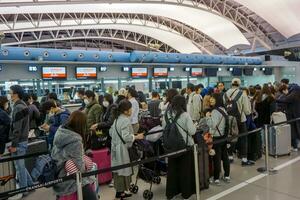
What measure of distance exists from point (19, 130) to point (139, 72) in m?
7.34

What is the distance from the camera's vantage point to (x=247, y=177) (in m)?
5.32

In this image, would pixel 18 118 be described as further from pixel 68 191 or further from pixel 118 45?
pixel 118 45

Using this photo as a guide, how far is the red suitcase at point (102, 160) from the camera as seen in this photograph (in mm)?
5117

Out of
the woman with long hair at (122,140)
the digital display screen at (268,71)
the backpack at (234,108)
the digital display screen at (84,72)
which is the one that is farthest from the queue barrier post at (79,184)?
the digital display screen at (268,71)

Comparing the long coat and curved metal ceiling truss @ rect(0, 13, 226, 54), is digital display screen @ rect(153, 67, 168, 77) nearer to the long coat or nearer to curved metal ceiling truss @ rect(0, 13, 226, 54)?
the long coat

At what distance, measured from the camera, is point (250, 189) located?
4727 millimetres

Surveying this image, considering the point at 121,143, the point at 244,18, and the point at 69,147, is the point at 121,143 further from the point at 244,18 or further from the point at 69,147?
the point at 244,18

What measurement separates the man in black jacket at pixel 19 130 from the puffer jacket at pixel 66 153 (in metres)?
1.88

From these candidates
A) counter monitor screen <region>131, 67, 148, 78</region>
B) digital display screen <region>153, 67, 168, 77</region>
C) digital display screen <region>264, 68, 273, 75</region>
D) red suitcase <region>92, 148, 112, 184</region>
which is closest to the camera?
red suitcase <region>92, 148, 112, 184</region>

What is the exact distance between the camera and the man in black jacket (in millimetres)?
4539

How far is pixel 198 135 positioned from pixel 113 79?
7028mm

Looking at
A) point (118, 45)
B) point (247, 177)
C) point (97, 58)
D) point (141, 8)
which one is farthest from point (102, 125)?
point (118, 45)

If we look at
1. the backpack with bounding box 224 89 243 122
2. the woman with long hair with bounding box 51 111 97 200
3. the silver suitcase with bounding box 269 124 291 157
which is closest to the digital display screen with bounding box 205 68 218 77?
the silver suitcase with bounding box 269 124 291 157

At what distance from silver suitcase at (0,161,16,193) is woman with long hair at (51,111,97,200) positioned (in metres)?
2.22
